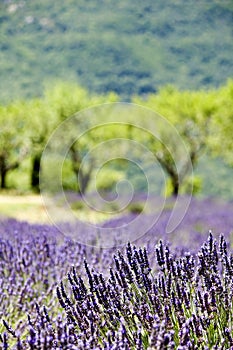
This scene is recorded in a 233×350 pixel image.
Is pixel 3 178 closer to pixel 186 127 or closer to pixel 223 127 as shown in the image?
pixel 186 127

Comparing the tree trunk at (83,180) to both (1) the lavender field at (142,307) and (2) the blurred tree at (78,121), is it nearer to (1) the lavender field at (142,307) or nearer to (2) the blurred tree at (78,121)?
(2) the blurred tree at (78,121)

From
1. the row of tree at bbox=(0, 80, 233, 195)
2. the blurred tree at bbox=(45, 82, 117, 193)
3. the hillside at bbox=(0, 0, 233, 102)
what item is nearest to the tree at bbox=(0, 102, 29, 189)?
the row of tree at bbox=(0, 80, 233, 195)

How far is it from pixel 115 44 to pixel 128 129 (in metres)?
47.6

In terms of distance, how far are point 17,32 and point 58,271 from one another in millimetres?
61436

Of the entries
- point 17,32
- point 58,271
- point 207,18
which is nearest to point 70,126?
point 58,271

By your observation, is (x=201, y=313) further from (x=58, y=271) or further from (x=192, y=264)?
(x=58, y=271)

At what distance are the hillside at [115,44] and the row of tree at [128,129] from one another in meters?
24.3

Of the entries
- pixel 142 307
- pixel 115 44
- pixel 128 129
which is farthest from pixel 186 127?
pixel 115 44

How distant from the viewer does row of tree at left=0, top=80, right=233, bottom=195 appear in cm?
1947

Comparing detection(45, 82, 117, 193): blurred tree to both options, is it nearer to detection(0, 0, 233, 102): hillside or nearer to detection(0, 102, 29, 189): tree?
detection(0, 102, 29, 189): tree

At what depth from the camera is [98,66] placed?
60156mm

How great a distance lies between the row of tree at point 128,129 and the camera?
63.9 feet

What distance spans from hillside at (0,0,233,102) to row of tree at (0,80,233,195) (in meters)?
24.3

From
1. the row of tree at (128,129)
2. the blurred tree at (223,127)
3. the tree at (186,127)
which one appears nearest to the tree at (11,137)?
the row of tree at (128,129)
